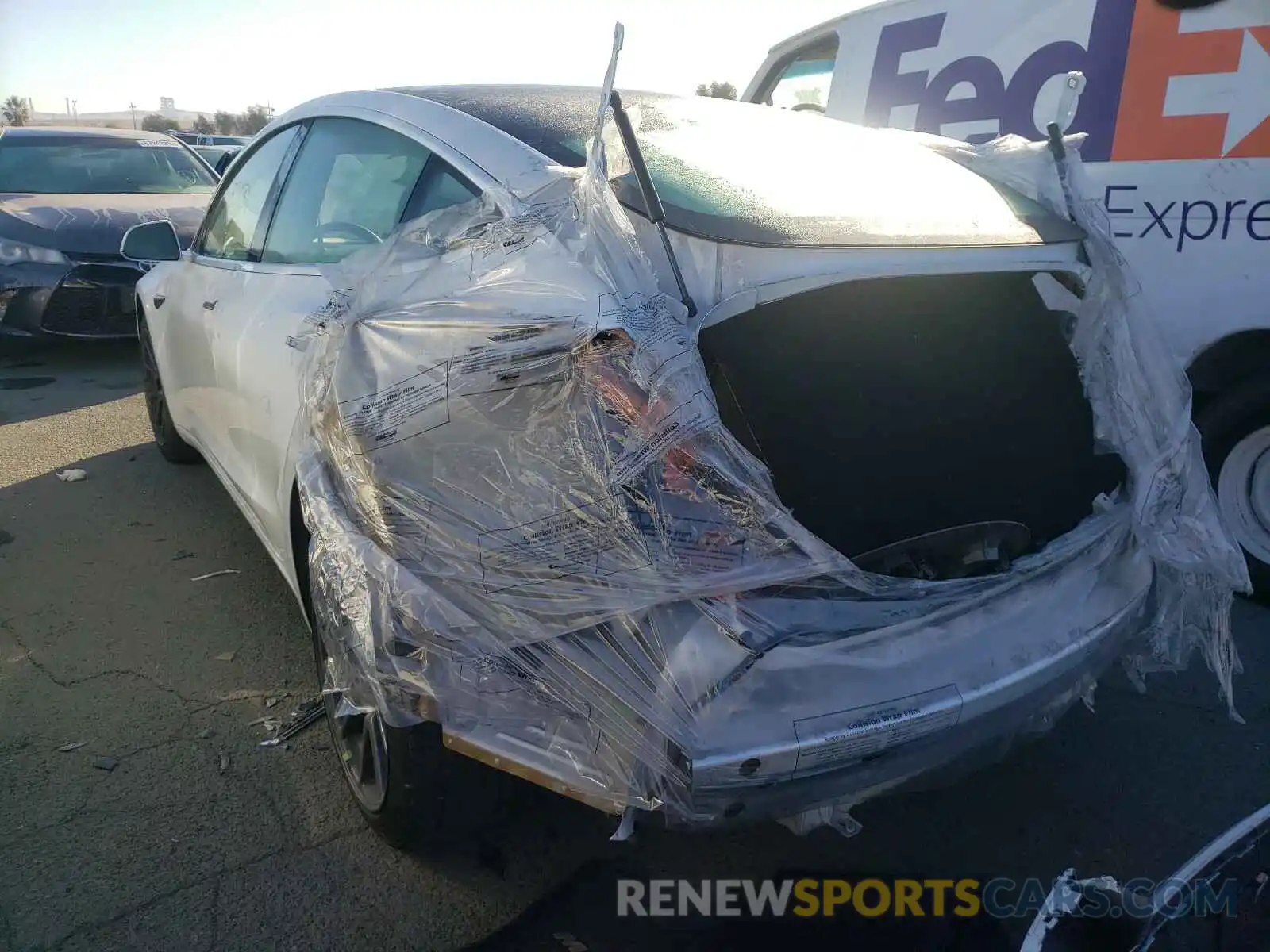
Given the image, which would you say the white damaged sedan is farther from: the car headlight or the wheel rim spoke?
the car headlight

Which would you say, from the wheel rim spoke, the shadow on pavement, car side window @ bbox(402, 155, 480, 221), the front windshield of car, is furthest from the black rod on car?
the front windshield of car

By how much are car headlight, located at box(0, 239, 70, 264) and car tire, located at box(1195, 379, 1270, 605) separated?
7.51 meters

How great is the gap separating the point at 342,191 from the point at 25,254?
5619 mm

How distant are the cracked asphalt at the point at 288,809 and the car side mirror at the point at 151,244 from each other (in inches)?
58.0

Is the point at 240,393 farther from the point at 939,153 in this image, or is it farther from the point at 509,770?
the point at 939,153

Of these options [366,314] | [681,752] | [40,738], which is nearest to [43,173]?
[40,738]

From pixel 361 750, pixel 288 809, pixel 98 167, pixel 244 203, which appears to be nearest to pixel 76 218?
pixel 98 167

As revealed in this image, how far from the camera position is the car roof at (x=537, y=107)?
8.21ft

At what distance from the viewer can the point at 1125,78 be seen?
3752 mm

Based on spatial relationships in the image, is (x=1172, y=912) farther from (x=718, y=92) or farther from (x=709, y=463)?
(x=718, y=92)

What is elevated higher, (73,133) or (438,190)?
(438,190)

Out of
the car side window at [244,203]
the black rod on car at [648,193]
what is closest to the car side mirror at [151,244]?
the car side window at [244,203]

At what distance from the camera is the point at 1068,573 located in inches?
88.3

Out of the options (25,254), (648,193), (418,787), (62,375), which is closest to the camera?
(648,193)
